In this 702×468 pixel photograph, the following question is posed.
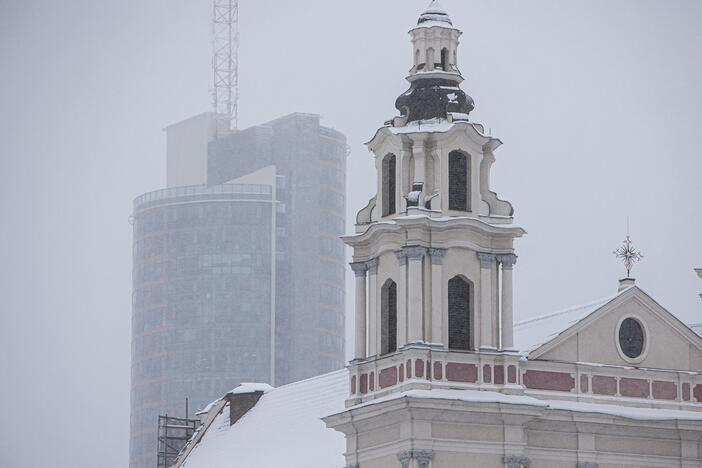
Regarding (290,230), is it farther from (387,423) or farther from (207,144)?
(387,423)

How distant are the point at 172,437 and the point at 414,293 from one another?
1350 inches

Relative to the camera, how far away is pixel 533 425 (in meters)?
55.8

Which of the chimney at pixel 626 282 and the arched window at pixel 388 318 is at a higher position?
the chimney at pixel 626 282

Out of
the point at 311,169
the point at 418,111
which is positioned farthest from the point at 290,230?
the point at 418,111

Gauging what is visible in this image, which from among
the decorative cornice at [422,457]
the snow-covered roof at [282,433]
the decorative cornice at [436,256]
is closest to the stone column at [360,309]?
the decorative cornice at [436,256]

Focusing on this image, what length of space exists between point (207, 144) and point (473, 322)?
133 m

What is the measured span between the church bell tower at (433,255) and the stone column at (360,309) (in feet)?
0.09

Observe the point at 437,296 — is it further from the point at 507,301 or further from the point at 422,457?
the point at 422,457

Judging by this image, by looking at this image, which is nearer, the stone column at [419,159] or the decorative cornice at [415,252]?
the decorative cornice at [415,252]

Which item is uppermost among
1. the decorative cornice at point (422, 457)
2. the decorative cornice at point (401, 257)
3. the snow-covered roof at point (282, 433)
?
the decorative cornice at point (401, 257)

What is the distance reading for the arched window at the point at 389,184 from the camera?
2243 inches

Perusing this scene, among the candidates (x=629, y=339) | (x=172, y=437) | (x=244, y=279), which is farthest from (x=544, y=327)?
(x=244, y=279)

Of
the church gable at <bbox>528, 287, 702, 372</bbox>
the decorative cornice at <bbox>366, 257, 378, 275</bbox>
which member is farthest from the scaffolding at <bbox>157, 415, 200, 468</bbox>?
the church gable at <bbox>528, 287, 702, 372</bbox>

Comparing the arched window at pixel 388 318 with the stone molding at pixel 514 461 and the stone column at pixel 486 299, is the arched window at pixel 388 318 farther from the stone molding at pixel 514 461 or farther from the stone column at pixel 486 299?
the stone molding at pixel 514 461
